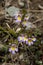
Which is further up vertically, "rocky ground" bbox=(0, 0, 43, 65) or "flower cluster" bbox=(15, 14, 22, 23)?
"flower cluster" bbox=(15, 14, 22, 23)

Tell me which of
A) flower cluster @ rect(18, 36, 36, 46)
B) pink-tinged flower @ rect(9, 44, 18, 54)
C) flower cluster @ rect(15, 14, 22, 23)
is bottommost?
pink-tinged flower @ rect(9, 44, 18, 54)

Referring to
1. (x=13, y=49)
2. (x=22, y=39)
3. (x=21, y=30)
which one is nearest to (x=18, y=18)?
(x=21, y=30)

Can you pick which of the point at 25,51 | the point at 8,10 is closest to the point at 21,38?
the point at 25,51

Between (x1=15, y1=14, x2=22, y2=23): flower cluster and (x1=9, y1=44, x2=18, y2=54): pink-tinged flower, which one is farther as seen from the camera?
(x1=15, y1=14, x2=22, y2=23): flower cluster

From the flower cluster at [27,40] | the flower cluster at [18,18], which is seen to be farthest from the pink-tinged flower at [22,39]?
the flower cluster at [18,18]

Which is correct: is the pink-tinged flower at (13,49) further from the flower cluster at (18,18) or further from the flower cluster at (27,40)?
the flower cluster at (18,18)

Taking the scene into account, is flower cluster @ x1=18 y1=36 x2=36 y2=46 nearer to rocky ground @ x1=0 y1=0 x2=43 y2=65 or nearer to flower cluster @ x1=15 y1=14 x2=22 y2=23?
rocky ground @ x1=0 y1=0 x2=43 y2=65

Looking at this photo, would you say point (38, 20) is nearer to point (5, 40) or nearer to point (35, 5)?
point (35, 5)

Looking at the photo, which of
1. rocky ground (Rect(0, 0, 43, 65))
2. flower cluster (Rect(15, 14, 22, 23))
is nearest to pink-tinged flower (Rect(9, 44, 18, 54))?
rocky ground (Rect(0, 0, 43, 65))
